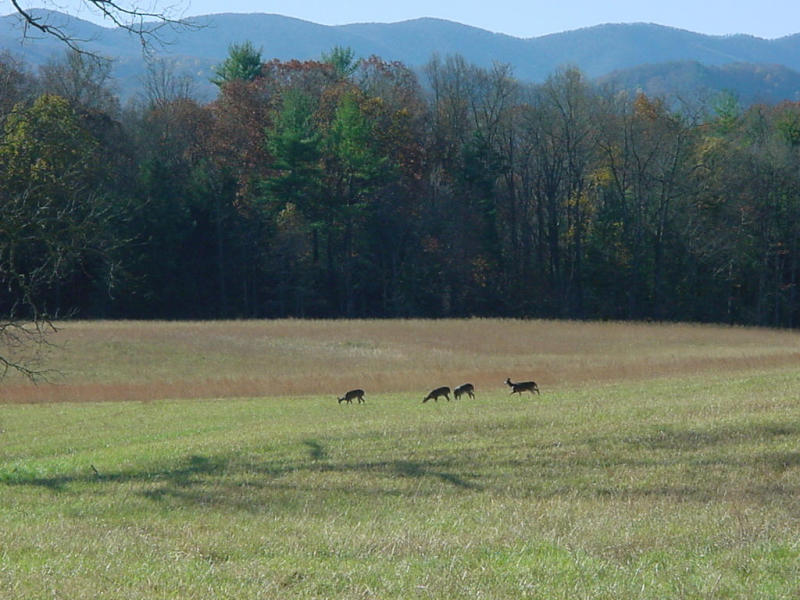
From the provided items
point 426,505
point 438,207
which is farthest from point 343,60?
point 426,505

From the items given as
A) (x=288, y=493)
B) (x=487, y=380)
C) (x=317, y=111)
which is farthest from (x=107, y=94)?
(x=288, y=493)

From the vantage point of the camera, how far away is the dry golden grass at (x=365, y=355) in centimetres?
2786

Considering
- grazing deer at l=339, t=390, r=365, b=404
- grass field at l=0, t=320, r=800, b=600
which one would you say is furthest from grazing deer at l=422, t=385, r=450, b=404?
grazing deer at l=339, t=390, r=365, b=404

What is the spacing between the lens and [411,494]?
420 inches

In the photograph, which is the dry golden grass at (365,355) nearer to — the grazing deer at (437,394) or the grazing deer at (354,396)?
the grazing deer at (437,394)

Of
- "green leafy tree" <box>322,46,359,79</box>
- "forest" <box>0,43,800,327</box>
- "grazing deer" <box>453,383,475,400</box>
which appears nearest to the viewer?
"grazing deer" <box>453,383,475,400</box>

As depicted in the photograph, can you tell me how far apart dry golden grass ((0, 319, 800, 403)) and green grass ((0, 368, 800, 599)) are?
8878mm

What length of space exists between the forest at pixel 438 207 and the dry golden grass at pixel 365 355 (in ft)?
38.8

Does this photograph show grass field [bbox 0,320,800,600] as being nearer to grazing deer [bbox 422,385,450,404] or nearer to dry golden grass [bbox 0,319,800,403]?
grazing deer [bbox 422,385,450,404]

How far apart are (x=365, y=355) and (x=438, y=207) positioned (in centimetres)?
2949

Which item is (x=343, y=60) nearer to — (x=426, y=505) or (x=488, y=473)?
(x=488, y=473)

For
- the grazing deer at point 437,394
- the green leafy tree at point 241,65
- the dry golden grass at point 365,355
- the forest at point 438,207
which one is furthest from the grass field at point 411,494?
the green leafy tree at point 241,65

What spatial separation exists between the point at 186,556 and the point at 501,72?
69539mm

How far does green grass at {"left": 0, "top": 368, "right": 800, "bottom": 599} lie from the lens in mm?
6789
